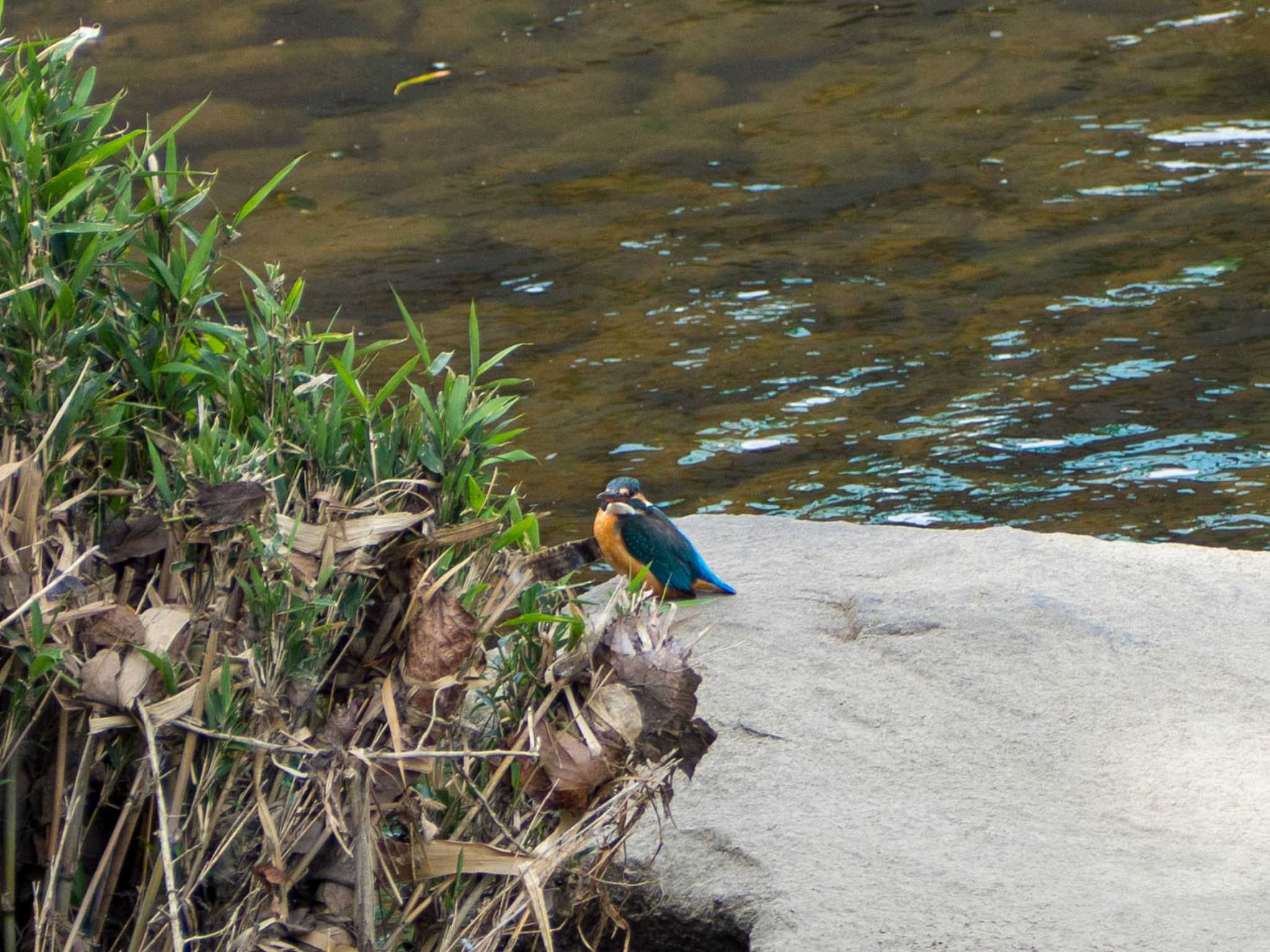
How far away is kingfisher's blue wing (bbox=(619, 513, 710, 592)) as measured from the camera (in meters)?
4.34

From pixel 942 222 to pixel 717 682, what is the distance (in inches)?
215

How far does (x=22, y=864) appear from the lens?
2.08 meters

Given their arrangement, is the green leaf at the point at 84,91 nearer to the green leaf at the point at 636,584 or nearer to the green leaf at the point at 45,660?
the green leaf at the point at 45,660

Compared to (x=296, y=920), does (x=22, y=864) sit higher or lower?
higher

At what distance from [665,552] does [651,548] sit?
0.04 m

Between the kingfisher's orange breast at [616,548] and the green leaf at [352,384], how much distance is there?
2175 millimetres

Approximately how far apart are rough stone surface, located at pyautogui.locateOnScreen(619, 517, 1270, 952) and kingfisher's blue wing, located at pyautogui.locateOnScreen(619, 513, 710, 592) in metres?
0.15

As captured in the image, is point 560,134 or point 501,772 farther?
point 560,134

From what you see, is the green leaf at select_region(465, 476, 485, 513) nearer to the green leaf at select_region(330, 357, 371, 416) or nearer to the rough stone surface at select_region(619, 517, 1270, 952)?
the green leaf at select_region(330, 357, 371, 416)

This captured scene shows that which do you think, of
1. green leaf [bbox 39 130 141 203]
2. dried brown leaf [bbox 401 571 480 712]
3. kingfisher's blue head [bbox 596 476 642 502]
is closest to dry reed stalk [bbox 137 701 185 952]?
dried brown leaf [bbox 401 571 480 712]

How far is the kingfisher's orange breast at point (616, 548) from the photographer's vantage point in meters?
4.45

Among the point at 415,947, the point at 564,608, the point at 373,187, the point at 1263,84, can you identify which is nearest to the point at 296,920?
the point at 415,947

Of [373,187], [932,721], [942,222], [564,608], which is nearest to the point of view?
[564,608]

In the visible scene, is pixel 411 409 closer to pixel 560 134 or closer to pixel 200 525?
pixel 200 525
